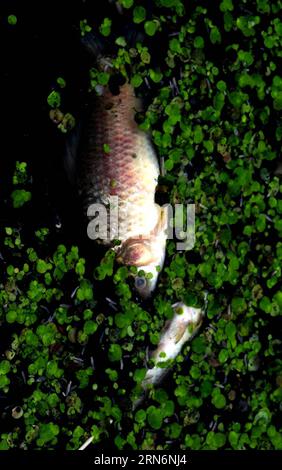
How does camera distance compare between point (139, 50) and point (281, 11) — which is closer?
point (139, 50)

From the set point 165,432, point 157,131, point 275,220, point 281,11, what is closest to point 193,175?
point 157,131

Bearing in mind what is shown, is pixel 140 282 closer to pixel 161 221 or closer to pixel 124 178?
pixel 161 221

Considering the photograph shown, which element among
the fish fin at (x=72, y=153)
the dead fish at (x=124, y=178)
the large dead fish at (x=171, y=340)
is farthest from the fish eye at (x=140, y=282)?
the fish fin at (x=72, y=153)

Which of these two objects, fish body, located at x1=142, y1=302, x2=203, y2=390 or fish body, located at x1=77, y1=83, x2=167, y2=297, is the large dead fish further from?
fish body, located at x1=77, y1=83, x2=167, y2=297

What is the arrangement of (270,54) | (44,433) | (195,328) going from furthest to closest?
(270,54), (195,328), (44,433)

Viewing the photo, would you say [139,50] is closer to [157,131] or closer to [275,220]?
[157,131]

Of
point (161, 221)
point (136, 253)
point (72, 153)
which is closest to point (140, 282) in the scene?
point (136, 253)

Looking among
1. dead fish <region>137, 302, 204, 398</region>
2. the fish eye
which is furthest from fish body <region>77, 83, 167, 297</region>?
dead fish <region>137, 302, 204, 398</region>
